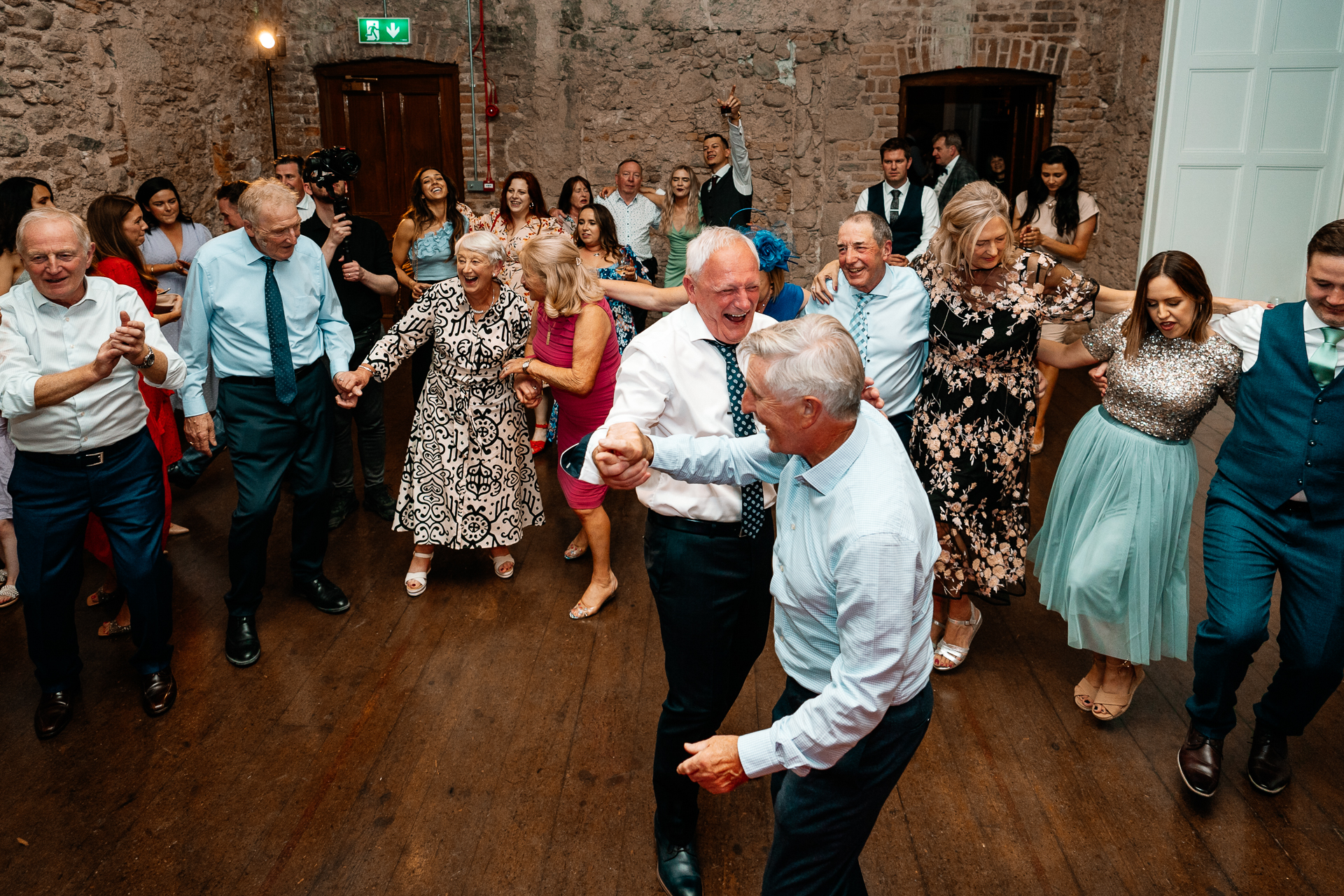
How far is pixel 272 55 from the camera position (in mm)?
8258

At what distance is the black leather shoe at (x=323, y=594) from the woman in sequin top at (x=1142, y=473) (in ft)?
8.68

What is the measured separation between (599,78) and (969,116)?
5.15 meters

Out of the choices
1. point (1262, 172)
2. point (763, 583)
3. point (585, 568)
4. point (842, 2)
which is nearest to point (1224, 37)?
point (1262, 172)

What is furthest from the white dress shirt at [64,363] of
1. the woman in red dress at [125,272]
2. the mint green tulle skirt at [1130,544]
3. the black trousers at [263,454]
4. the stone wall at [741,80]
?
the stone wall at [741,80]

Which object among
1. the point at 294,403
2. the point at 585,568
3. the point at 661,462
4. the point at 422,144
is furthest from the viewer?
the point at 422,144

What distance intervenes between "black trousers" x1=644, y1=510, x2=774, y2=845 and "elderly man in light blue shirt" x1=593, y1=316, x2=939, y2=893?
372mm

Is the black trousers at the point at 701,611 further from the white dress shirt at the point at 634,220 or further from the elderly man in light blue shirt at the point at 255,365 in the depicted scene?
the white dress shirt at the point at 634,220

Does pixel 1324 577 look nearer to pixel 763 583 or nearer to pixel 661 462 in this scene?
pixel 763 583

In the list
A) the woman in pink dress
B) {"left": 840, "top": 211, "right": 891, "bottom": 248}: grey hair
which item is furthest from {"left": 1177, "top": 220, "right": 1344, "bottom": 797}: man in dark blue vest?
the woman in pink dress

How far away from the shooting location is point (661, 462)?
6.49ft

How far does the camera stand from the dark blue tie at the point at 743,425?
2.20 meters

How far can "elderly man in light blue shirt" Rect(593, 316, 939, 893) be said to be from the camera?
5.06ft

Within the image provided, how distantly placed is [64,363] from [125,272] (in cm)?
123

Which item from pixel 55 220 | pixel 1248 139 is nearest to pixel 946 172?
pixel 1248 139
